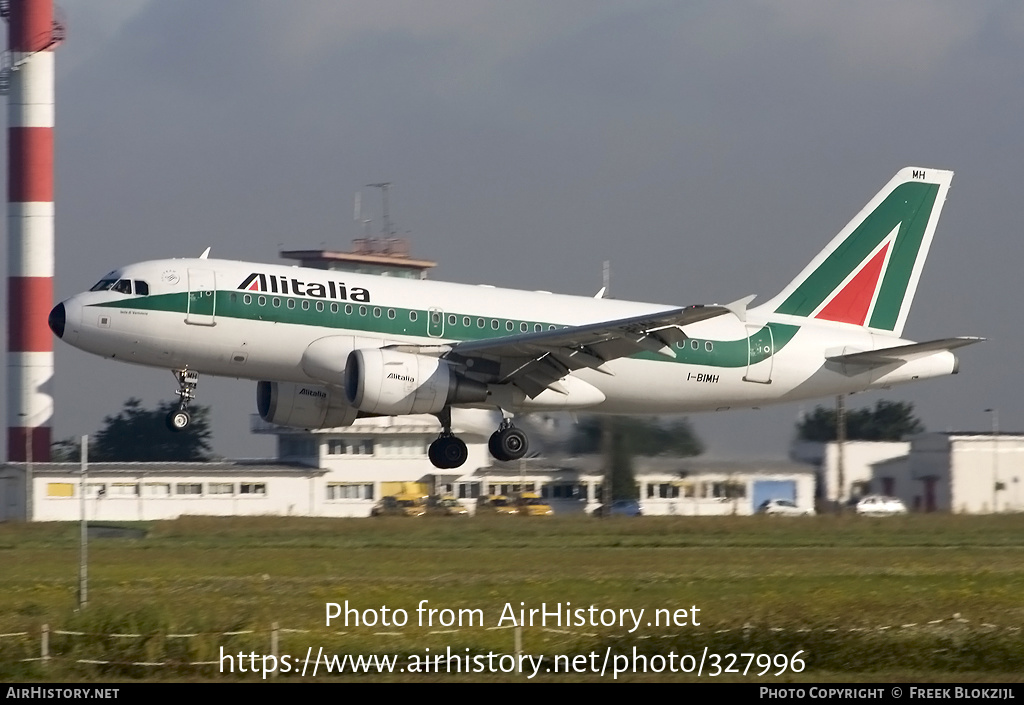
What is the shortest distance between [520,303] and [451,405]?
2537mm

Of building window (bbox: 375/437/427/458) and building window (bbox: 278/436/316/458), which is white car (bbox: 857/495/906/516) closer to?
building window (bbox: 375/437/427/458)

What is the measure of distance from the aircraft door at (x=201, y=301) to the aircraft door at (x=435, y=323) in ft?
13.6

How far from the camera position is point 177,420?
3094cm

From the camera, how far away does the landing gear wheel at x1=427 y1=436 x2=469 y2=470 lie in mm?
32375

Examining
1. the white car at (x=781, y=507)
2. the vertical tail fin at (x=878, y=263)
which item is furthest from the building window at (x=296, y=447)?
the vertical tail fin at (x=878, y=263)

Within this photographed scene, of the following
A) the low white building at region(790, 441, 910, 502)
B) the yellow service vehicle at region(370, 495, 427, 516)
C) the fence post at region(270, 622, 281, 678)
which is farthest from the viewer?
the yellow service vehicle at region(370, 495, 427, 516)

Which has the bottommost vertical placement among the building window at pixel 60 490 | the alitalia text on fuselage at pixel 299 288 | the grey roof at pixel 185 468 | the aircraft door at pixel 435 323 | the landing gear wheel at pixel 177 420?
the building window at pixel 60 490

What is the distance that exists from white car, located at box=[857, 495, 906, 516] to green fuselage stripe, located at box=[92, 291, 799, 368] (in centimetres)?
982

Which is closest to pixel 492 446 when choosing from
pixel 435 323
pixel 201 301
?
pixel 435 323

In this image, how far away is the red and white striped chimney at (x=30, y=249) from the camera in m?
55.5

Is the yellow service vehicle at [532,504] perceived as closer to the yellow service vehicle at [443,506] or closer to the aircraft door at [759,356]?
the yellow service vehicle at [443,506]

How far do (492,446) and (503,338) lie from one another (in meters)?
3.05

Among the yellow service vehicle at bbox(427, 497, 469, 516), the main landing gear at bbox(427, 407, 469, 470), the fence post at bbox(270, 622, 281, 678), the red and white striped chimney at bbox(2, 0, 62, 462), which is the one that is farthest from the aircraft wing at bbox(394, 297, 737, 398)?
the red and white striped chimney at bbox(2, 0, 62, 462)

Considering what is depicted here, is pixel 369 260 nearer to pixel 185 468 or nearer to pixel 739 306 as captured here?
pixel 185 468
